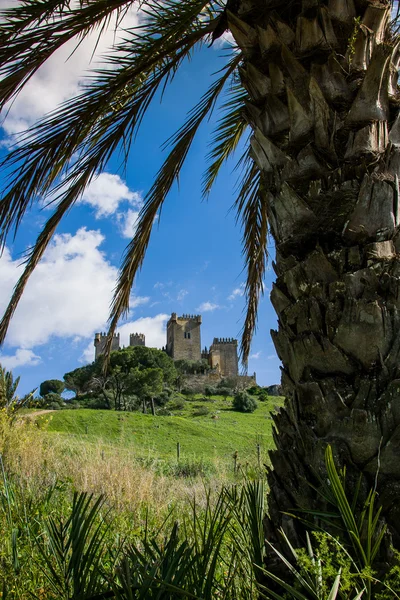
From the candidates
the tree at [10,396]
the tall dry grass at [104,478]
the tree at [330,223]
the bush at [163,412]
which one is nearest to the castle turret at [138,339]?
the bush at [163,412]

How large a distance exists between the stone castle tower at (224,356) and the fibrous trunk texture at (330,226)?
207 feet

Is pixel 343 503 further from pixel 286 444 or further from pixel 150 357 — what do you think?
pixel 150 357

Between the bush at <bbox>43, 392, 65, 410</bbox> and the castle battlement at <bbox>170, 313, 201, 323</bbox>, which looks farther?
the castle battlement at <bbox>170, 313, 201, 323</bbox>

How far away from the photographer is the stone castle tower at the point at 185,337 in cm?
6512

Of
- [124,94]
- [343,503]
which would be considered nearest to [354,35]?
[343,503]

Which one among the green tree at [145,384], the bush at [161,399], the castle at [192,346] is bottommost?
the bush at [161,399]

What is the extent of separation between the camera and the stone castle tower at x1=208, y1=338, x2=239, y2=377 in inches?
2591

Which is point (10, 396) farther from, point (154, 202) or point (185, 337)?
point (185, 337)

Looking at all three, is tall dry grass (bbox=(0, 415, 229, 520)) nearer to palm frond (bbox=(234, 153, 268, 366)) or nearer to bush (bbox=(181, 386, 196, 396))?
palm frond (bbox=(234, 153, 268, 366))

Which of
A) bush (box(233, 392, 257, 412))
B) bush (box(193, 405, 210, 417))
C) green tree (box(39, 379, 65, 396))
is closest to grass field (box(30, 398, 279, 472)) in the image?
bush (box(193, 405, 210, 417))

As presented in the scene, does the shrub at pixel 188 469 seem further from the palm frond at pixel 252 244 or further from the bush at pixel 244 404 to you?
the bush at pixel 244 404

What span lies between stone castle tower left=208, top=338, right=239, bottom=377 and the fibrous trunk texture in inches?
2481

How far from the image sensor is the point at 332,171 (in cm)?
188

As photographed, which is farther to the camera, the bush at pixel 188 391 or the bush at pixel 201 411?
the bush at pixel 188 391
